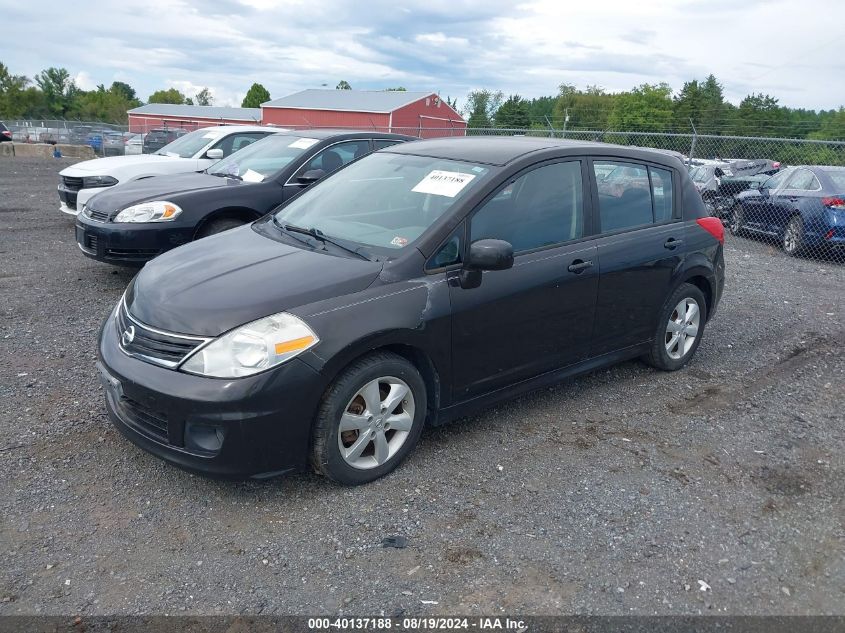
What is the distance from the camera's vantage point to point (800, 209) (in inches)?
440

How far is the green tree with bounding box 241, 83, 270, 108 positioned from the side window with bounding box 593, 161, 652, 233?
103843 mm

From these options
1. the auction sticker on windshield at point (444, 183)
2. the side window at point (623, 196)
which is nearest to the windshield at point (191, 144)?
the auction sticker on windshield at point (444, 183)

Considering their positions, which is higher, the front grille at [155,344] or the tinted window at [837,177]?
the tinted window at [837,177]

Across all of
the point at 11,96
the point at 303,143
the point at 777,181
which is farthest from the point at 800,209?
the point at 11,96

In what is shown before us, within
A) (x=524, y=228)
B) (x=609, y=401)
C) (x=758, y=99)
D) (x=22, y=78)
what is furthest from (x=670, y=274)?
(x=22, y=78)

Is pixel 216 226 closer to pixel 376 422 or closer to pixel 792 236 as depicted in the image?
pixel 376 422

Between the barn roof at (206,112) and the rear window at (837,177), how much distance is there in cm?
5929

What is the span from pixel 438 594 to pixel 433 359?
123cm

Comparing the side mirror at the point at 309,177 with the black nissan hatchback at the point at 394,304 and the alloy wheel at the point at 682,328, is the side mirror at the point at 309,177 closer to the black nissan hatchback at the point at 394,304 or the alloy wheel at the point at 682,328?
the black nissan hatchback at the point at 394,304

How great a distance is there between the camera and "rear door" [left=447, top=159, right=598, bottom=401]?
12.5 ft

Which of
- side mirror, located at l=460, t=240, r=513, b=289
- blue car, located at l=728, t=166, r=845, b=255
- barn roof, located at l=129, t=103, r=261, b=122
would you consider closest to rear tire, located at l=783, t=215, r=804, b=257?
blue car, located at l=728, t=166, r=845, b=255

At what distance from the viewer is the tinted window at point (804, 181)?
11.3 metres

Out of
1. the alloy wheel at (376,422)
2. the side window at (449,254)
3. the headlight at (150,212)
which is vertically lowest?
the alloy wheel at (376,422)

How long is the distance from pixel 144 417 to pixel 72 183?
732 cm
